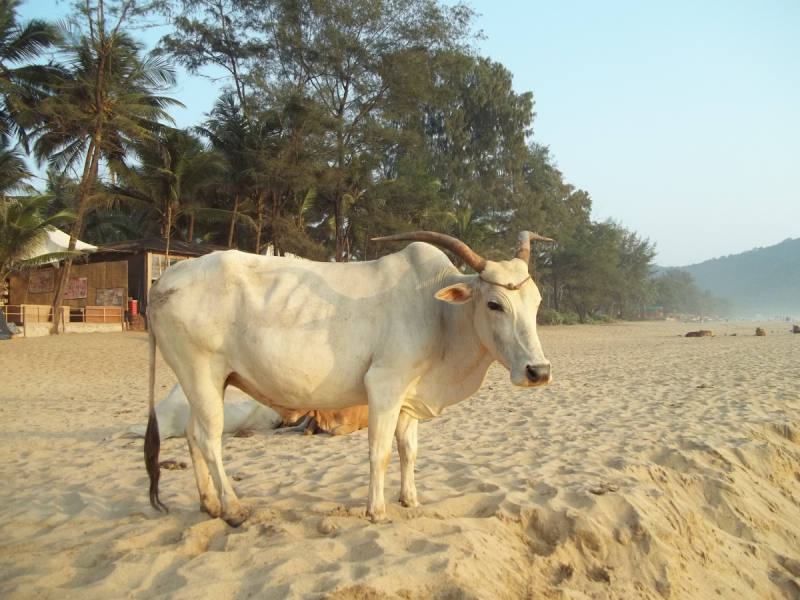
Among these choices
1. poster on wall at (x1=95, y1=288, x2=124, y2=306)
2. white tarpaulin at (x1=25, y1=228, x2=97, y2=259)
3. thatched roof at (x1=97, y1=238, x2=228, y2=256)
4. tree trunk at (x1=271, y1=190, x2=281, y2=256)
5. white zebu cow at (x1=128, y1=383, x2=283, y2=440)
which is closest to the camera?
white zebu cow at (x1=128, y1=383, x2=283, y2=440)

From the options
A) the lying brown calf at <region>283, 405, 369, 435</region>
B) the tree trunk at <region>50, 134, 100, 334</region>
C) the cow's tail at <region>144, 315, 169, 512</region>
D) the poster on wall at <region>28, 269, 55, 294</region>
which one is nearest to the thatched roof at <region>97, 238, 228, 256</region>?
the tree trunk at <region>50, 134, 100, 334</region>

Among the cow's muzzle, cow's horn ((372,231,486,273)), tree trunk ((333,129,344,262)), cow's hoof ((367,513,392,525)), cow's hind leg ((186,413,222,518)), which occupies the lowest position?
cow's hoof ((367,513,392,525))

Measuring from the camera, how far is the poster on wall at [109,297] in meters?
24.3

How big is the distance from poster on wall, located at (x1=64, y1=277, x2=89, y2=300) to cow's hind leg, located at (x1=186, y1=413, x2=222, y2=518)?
23.8 metres

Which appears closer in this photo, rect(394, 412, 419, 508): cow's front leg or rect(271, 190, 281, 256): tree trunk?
rect(394, 412, 419, 508): cow's front leg

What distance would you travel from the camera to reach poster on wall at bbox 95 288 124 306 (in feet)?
79.7

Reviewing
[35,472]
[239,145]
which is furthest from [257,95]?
[35,472]

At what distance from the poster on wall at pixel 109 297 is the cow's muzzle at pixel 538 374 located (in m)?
23.7

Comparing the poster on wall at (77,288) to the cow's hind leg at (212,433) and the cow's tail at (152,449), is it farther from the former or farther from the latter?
the cow's hind leg at (212,433)

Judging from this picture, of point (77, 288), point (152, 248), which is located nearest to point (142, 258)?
point (152, 248)

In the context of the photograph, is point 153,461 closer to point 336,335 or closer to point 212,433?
point 212,433

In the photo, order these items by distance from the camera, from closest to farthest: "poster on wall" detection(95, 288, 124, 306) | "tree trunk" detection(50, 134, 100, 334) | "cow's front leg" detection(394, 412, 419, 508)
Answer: "cow's front leg" detection(394, 412, 419, 508) < "tree trunk" detection(50, 134, 100, 334) < "poster on wall" detection(95, 288, 124, 306)

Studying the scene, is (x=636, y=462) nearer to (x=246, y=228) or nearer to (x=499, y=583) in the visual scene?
(x=499, y=583)

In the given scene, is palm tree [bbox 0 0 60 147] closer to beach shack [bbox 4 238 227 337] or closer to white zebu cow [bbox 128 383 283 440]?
beach shack [bbox 4 238 227 337]
